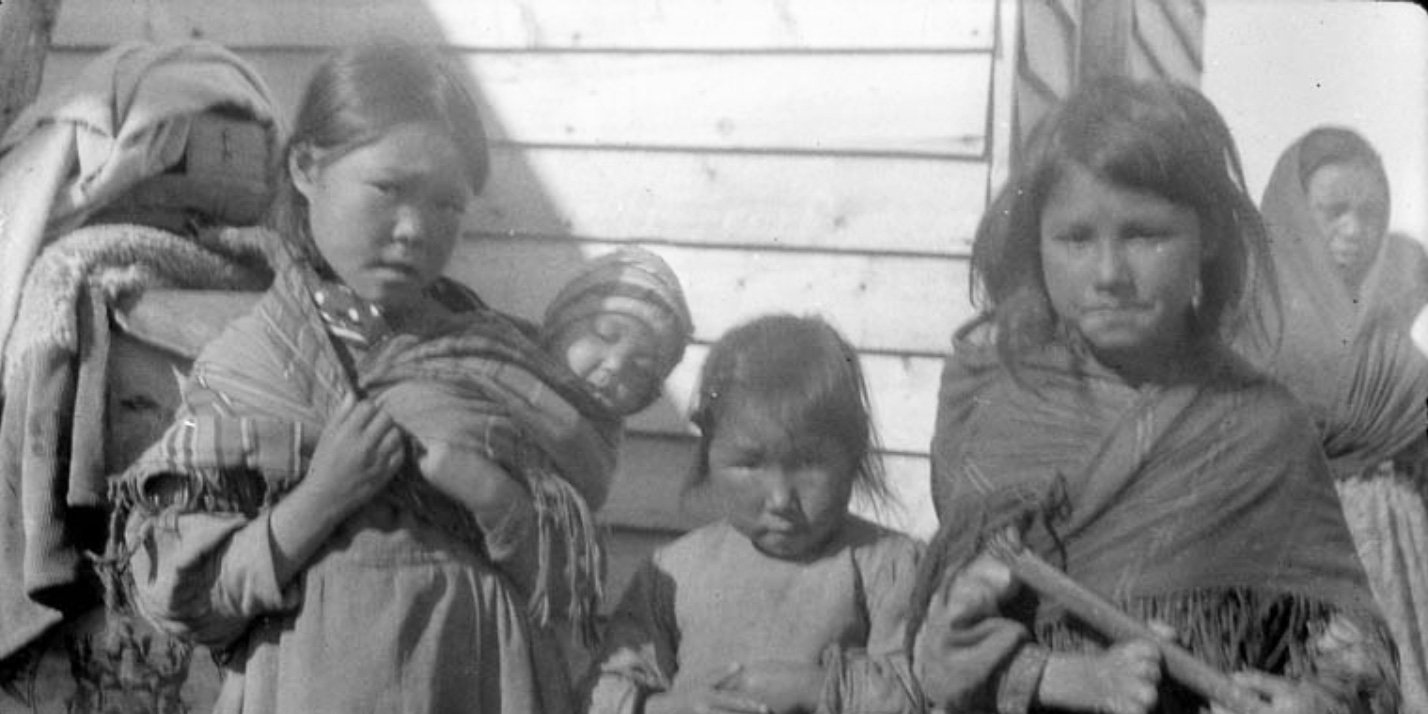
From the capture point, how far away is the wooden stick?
7.12ft

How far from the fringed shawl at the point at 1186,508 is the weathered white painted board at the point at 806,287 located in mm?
248

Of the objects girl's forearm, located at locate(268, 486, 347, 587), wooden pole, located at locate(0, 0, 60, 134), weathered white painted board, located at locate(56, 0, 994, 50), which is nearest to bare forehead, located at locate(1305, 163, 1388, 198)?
weathered white painted board, located at locate(56, 0, 994, 50)

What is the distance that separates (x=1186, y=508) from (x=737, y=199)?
68cm

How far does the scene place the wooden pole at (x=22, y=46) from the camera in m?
2.94

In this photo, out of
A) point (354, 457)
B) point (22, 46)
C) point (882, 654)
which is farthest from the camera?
point (22, 46)

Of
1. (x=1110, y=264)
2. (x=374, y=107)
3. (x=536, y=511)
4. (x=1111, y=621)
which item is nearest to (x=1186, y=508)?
(x=1111, y=621)

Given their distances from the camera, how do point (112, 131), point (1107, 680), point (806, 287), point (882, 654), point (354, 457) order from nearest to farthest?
1. point (1107, 680)
2. point (882, 654)
3. point (354, 457)
4. point (806, 287)
5. point (112, 131)

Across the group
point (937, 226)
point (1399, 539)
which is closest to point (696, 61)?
point (937, 226)

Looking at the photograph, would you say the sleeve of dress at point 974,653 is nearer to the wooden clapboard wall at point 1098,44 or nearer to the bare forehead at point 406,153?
the wooden clapboard wall at point 1098,44

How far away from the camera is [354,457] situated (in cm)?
246

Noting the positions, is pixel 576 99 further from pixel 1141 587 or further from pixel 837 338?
pixel 1141 587

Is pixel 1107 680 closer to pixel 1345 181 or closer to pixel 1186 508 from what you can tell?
pixel 1186 508

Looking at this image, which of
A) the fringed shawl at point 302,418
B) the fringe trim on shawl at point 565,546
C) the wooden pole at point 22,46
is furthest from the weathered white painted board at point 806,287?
the wooden pole at point 22,46

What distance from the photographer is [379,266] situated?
253 cm
